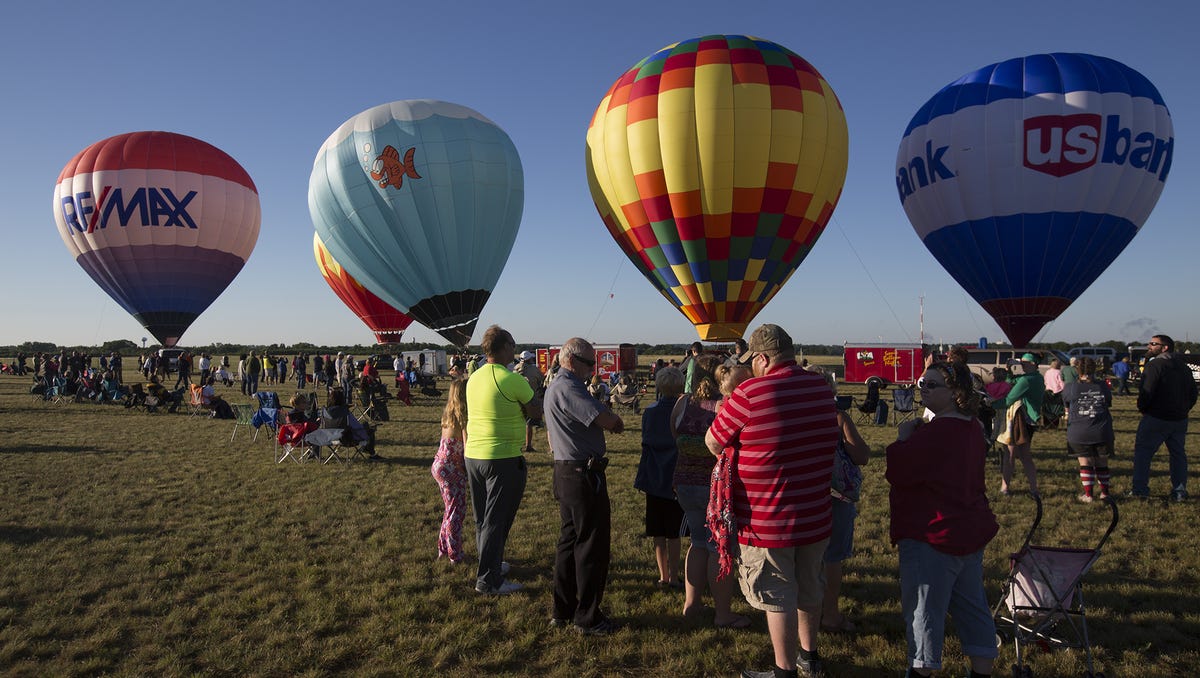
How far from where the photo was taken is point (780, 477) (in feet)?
10.8

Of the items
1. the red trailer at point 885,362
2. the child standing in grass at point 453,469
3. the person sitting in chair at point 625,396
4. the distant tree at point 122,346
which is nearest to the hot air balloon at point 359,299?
the person sitting in chair at point 625,396

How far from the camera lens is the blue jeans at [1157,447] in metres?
7.35

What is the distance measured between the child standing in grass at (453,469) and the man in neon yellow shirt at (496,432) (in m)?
0.63

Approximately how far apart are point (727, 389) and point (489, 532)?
85.6 inches

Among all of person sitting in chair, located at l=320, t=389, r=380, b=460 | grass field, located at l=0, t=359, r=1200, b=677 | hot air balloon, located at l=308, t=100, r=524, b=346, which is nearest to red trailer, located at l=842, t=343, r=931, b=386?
hot air balloon, located at l=308, t=100, r=524, b=346

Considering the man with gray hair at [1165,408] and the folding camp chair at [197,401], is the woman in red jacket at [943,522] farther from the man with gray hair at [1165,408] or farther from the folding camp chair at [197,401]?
the folding camp chair at [197,401]

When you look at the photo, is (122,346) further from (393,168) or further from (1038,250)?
(1038,250)

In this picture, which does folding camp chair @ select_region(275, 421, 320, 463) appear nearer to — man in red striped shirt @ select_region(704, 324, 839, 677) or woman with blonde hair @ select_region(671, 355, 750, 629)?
woman with blonde hair @ select_region(671, 355, 750, 629)

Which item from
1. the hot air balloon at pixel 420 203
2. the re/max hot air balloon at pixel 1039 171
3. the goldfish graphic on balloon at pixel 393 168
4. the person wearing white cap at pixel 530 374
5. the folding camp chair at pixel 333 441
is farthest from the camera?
the hot air balloon at pixel 420 203

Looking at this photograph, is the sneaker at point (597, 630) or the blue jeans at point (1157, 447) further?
the blue jeans at point (1157, 447)

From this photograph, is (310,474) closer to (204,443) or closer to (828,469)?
(204,443)

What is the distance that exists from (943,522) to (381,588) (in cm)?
418

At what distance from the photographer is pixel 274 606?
4855 millimetres

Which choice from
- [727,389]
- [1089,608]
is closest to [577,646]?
[727,389]
